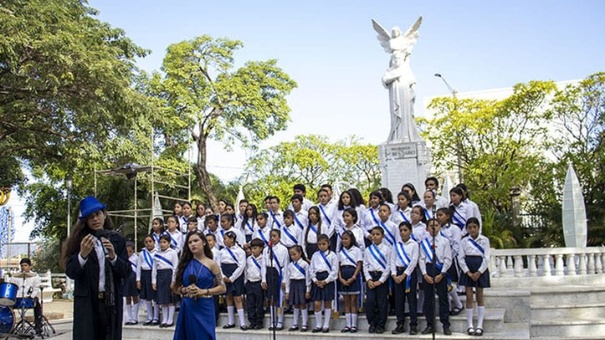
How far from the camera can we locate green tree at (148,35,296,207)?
30.0 m

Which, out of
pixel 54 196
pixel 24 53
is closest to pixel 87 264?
pixel 24 53

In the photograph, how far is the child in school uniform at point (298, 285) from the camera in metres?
10.4

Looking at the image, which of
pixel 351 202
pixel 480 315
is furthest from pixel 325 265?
pixel 480 315

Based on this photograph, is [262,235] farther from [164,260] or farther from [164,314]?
[164,314]

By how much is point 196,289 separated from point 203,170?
81.7 ft

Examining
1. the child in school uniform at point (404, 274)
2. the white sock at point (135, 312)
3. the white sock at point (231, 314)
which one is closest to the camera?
the child in school uniform at point (404, 274)

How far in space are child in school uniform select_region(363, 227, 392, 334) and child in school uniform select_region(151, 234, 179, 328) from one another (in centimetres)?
359

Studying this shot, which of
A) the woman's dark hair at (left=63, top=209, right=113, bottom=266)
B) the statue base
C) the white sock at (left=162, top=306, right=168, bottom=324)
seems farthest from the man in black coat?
the statue base

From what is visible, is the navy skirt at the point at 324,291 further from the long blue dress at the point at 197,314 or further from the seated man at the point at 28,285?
the seated man at the point at 28,285

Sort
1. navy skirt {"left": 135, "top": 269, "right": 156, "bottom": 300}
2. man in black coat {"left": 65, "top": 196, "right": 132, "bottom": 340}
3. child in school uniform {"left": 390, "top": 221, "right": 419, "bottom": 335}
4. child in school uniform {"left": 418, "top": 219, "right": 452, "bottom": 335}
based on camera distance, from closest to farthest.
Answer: man in black coat {"left": 65, "top": 196, "right": 132, "bottom": 340} < child in school uniform {"left": 418, "top": 219, "right": 452, "bottom": 335} < child in school uniform {"left": 390, "top": 221, "right": 419, "bottom": 335} < navy skirt {"left": 135, "top": 269, "right": 156, "bottom": 300}

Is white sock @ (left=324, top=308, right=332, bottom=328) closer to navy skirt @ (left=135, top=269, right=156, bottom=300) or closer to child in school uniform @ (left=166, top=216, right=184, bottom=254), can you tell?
child in school uniform @ (left=166, top=216, right=184, bottom=254)

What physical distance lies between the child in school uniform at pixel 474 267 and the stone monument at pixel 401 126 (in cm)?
563

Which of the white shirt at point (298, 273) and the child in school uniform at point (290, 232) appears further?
the child in school uniform at point (290, 232)

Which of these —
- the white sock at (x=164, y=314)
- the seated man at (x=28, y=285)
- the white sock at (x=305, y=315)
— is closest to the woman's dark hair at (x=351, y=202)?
the white sock at (x=305, y=315)
